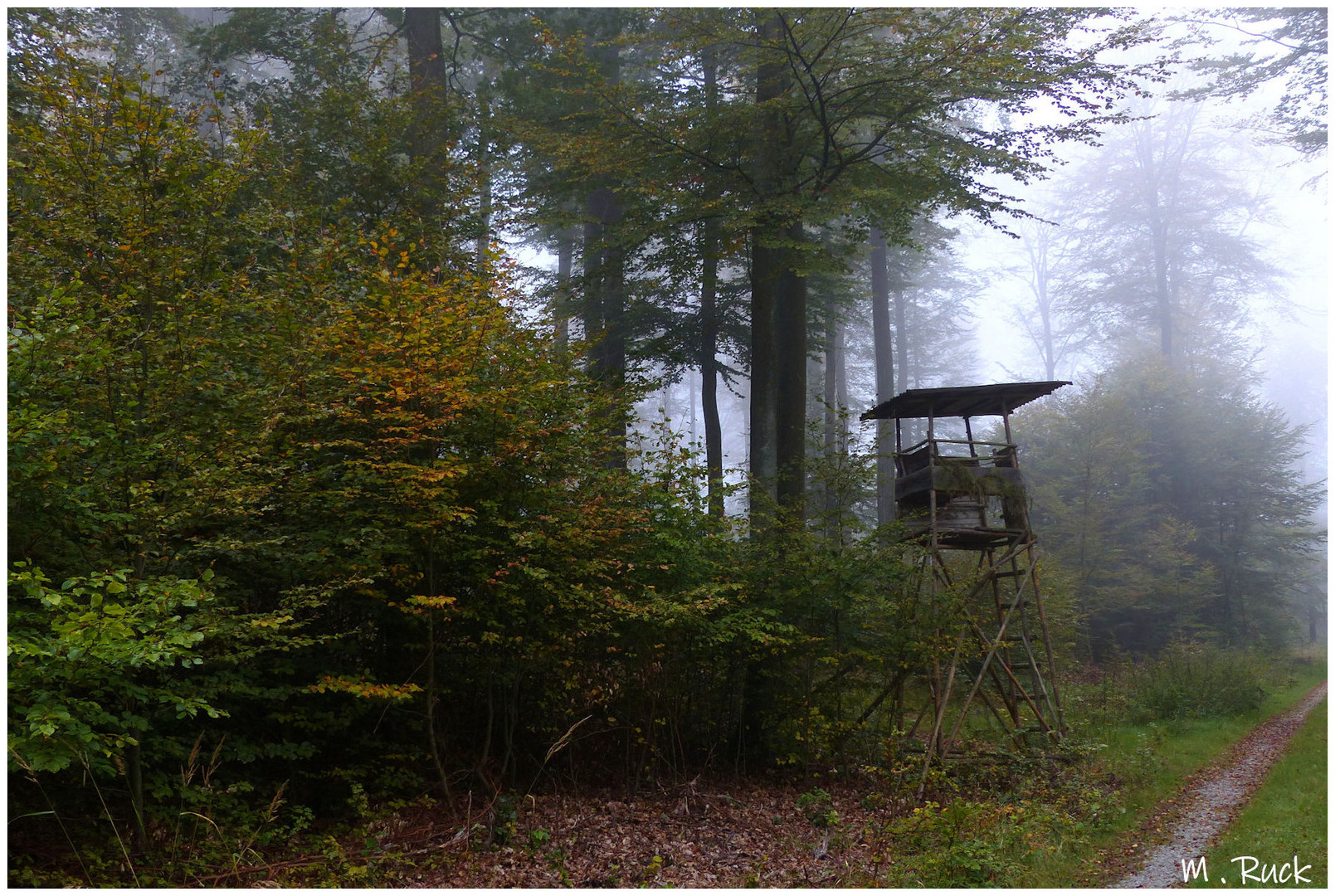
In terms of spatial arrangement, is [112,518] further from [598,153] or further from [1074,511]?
[1074,511]

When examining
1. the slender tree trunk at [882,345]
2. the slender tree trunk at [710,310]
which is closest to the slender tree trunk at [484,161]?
Answer: the slender tree trunk at [710,310]

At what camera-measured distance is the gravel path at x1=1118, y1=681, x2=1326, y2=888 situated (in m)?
6.58

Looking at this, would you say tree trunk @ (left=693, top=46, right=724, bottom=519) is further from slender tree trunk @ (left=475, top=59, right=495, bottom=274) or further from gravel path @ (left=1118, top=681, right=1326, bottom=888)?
gravel path @ (left=1118, top=681, right=1326, bottom=888)

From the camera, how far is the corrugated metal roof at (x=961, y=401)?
10.4 m

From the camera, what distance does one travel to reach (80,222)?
5.57 metres

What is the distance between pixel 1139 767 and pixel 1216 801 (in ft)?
4.18

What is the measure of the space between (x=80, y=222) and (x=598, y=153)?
6.68 metres

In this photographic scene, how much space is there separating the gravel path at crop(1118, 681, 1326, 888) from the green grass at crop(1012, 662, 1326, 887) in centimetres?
24

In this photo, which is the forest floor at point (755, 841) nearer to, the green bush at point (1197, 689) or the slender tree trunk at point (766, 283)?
the slender tree trunk at point (766, 283)

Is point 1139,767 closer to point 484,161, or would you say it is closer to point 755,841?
point 755,841

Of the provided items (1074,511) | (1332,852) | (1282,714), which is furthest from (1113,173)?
(1332,852)

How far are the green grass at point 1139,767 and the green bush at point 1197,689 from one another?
0.31m

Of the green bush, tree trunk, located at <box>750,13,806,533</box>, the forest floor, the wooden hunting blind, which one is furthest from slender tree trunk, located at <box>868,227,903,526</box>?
Result: the forest floor

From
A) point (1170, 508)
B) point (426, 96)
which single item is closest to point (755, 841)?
point (426, 96)
